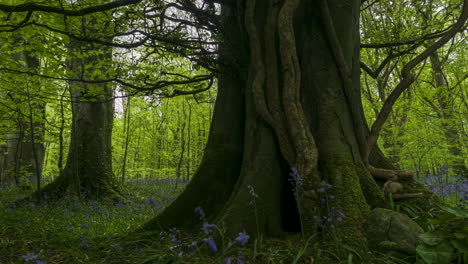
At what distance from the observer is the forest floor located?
2.02 m

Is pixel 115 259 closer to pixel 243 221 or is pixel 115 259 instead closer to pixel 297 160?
pixel 243 221

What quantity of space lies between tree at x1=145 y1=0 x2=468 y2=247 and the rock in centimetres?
13

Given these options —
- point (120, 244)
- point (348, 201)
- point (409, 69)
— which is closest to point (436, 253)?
point (348, 201)

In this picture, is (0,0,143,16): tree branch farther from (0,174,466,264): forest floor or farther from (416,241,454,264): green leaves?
(416,241,454,264): green leaves

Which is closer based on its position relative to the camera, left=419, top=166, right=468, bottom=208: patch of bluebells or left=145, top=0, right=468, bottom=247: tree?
left=145, top=0, right=468, bottom=247: tree

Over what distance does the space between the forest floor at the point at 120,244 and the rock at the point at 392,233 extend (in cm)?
10

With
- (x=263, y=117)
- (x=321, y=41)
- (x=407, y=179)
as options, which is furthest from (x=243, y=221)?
(x=321, y=41)

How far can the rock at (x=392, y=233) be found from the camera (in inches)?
81.0

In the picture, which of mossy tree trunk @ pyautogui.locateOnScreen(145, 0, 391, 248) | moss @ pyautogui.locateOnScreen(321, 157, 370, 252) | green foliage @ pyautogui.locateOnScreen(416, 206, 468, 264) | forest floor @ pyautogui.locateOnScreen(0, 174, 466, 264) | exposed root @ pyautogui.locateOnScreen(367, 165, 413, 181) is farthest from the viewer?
exposed root @ pyautogui.locateOnScreen(367, 165, 413, 181)

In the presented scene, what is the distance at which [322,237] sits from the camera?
2.35 metres

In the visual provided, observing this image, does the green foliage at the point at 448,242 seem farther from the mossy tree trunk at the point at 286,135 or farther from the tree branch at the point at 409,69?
the tree branch at the point at 409,69

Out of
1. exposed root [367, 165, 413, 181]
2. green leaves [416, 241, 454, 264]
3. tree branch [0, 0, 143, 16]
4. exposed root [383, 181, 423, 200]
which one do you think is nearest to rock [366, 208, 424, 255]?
green leaves [416, 241, 454, 264]

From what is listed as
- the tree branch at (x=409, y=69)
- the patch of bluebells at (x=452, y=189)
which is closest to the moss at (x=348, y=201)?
the tree branch at (x=409, y=69)

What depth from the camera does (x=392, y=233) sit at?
A: 212 cm
